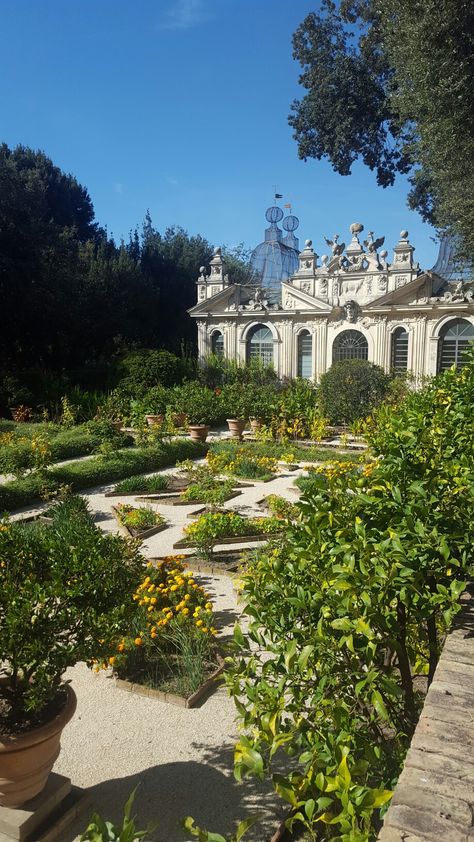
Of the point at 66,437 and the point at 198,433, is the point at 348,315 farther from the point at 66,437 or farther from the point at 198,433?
the point at 66,437

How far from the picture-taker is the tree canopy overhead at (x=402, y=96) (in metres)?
11.7

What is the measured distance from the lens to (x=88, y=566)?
3.01 meters

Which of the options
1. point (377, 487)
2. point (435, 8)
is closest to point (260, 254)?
point (435, 8)

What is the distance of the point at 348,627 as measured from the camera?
6.78ft

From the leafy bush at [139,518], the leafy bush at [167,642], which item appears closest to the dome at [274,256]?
the leafy bush at [139,518]

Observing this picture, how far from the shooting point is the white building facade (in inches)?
776

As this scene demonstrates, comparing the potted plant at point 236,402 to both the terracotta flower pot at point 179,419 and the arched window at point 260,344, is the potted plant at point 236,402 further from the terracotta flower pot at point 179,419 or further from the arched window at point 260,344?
the arched window at point 260,344

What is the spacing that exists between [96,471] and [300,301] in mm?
13431

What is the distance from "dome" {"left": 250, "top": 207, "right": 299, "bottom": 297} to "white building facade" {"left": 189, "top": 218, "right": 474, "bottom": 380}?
153 inches

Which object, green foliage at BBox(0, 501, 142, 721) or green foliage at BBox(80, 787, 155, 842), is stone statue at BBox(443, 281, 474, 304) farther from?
green foliage at BBox(80, 787, 155, 842)

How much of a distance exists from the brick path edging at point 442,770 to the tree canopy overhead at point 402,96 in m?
12.7

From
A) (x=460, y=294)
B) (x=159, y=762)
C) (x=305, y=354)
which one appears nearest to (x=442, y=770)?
(x=159, y=762)

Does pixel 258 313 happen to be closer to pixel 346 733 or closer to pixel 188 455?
pixel 188 455

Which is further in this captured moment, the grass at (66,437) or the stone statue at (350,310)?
the stone statue at (350,310)
